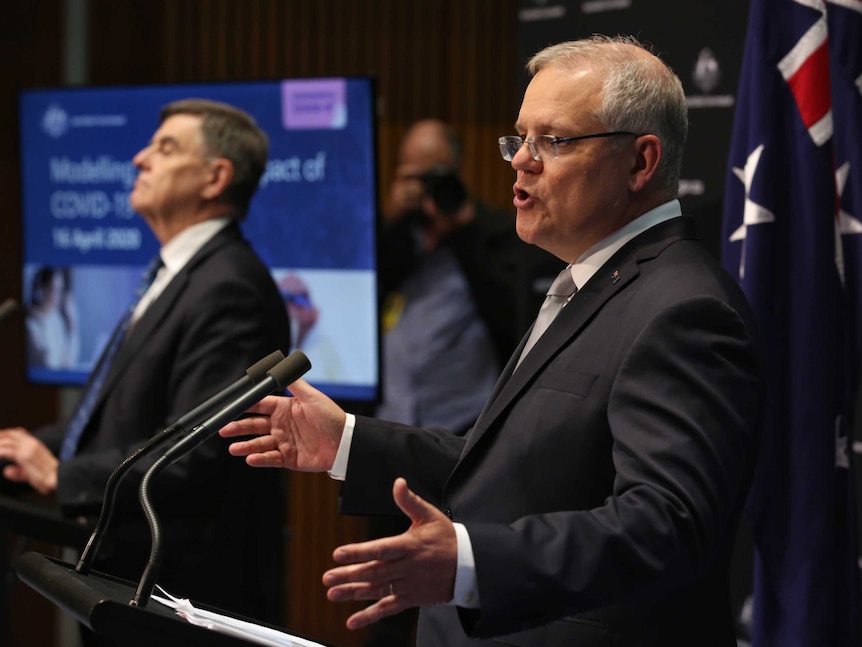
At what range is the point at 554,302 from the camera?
190 centimetres

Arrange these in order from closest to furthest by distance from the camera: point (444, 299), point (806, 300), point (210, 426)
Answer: point (210, 426)
point (806, 300)
point (444, 299)

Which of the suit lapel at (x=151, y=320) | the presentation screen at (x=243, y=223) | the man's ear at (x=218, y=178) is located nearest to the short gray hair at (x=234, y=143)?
the man's ear at (x=218, y=178)

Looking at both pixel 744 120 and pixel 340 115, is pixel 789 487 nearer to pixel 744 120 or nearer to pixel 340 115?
pixel 744 120

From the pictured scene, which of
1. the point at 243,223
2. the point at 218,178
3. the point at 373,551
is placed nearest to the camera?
the point at 373,551

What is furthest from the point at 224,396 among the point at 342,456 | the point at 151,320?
the point at 151,320

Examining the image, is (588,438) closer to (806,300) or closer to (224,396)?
(224,396)

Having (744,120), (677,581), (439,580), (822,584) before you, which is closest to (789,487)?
(822,584)

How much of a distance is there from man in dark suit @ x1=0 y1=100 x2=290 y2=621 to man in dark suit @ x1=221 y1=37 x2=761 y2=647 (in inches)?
38.7

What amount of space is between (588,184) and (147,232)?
240 centimetres

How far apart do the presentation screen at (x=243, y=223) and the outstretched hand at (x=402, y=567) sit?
2146 millimetres

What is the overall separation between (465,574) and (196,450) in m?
1.48

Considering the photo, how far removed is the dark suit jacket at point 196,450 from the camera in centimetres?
279

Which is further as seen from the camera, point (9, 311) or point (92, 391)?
point (92, 391)

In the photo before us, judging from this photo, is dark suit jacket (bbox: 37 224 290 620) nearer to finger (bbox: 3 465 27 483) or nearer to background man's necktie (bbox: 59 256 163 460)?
background man's necktie (bbox: 59 256 163 460)
